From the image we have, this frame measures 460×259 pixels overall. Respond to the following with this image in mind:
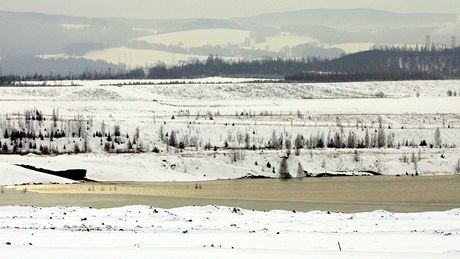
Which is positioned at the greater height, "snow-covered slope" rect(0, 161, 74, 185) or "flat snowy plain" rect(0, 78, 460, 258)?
"flat snowy plain" rect(0, 78, 460, 258)

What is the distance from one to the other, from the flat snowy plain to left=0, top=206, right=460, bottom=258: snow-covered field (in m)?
0.05

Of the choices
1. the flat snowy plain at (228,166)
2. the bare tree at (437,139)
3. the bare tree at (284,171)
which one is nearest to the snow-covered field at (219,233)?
the flat snowy plain at (228,166)

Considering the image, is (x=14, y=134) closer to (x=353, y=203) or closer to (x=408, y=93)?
(x=353, y=203)

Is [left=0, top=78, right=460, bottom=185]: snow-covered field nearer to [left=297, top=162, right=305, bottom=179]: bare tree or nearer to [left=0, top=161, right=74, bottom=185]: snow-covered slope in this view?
[left=0, top=161, right=74, bottom=185]: snow-covered slope

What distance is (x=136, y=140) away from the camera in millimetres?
66812

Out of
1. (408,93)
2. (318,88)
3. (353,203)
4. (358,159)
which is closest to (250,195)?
(353,203)

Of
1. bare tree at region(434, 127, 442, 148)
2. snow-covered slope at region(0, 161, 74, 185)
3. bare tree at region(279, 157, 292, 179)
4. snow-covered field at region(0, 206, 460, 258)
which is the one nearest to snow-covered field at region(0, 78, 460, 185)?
snow-covered slope at region(0, 161, 74, 185)

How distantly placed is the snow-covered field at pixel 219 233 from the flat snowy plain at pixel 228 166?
47mm

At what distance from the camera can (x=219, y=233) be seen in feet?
87.1

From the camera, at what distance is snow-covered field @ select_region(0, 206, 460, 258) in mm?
21891

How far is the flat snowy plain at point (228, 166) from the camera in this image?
77.8 ft

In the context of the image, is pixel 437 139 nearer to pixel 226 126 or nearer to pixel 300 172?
pixel 226 126

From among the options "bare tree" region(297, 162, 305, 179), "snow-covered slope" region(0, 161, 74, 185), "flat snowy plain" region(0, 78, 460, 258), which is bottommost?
"bare tree" region(297, 162, 305, 179)

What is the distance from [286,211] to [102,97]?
256 ft
